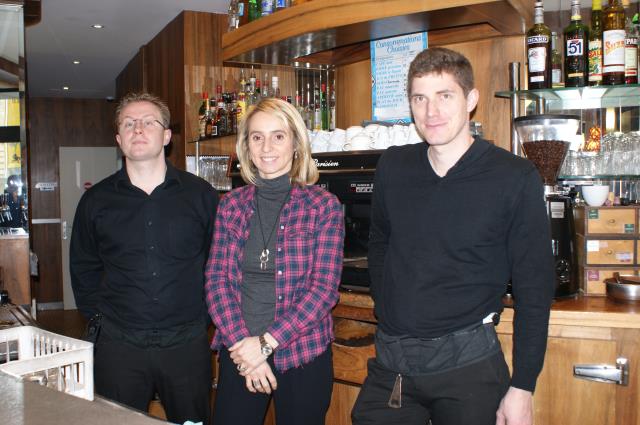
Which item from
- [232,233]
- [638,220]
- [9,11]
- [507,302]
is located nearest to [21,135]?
[9,11]

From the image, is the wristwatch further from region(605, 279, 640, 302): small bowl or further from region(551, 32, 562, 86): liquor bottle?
region(551, 32, 562, 86): liquor bottle

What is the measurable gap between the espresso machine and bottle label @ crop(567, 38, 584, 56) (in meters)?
0.77

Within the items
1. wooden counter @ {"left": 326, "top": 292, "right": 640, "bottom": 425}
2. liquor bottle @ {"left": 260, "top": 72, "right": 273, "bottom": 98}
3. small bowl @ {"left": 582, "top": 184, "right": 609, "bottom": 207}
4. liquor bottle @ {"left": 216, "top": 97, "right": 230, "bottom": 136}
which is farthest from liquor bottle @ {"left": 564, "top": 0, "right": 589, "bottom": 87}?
liquor bottle @ {"left": 216, "top": 97, "right": 230, "bottom": 136}

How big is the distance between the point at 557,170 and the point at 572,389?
0.75 m

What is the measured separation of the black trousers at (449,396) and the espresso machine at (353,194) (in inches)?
29.1

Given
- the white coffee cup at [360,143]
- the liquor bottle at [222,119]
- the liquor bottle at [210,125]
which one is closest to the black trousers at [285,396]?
the white coffee cup at [360,143]

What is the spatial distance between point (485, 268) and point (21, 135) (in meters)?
2.49

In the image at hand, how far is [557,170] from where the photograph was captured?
2.25m

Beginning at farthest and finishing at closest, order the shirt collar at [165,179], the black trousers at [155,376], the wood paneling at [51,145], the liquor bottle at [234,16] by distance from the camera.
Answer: the wood paneling at [51,145]
the liquor bottle at [234,16]
the shirt collar at [165,179]
the black trousers at [155,376]

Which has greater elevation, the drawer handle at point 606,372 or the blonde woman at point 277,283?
the blonde woman at point 277,283

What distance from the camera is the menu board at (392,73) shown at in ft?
9.35

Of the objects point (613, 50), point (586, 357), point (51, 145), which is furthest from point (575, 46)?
point (51, 145)

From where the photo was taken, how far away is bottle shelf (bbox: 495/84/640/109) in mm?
2318

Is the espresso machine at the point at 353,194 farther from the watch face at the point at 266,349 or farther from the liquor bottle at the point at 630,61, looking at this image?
the liquor bottle at the point at 630,61
